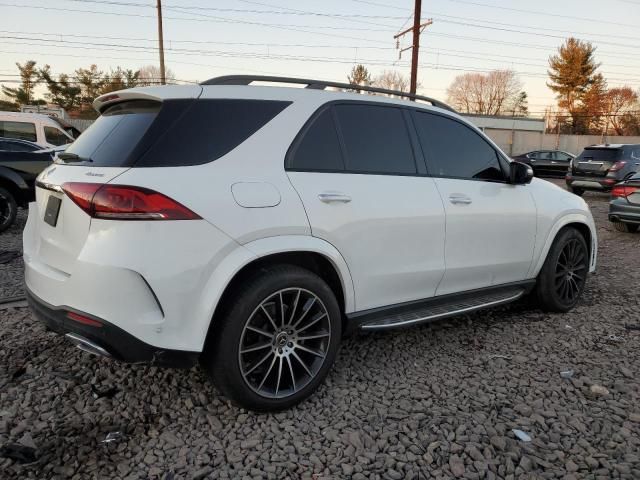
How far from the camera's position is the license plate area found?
2.53 meters

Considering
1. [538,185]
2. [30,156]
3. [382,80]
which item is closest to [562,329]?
[538,185]

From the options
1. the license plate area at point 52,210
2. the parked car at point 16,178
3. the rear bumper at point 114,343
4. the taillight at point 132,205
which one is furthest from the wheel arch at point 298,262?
the parked car at point 16,178

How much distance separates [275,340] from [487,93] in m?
74.5

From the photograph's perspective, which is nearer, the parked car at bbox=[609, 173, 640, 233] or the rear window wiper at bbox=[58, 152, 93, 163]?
the rear window wiper at bbox=[58, 152, 93, 163]

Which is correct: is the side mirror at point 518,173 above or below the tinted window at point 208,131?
below

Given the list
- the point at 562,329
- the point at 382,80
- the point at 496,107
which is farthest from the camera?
the point at 496,107

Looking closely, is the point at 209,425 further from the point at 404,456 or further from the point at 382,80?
the point at 382,80

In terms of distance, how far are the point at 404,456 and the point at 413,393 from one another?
63 centimetres

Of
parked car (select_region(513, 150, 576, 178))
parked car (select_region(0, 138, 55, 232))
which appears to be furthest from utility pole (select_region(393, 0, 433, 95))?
parked car (select_region(0, 138, 55, 232))

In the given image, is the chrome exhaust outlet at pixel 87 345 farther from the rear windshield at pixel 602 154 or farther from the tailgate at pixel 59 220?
the rear windshield at pixel 602 154

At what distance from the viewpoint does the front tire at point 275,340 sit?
2.47m

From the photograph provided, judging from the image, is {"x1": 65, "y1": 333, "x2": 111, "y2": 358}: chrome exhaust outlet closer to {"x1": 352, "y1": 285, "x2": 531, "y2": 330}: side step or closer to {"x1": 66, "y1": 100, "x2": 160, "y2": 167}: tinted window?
{"x1": 66, "y1": 100, "x2": 160, "y2": 167}: tinted window

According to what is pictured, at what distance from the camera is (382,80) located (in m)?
63.0

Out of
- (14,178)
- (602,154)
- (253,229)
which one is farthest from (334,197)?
(602,154)
